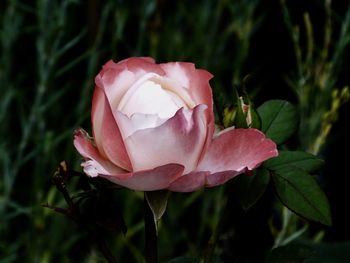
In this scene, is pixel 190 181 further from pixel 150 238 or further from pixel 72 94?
pixel 72 94

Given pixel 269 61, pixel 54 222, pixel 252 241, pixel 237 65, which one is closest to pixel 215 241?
pixel 252 241

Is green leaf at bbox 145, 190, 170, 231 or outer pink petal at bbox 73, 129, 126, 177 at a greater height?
outer pink petal at bbox 73, 129, 126, 177

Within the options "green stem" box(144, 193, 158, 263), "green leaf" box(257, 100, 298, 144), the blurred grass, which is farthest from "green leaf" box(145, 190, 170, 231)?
the blurred grass

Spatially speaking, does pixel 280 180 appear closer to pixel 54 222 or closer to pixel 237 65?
pixel 237 65

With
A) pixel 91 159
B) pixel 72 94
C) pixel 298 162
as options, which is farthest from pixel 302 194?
pixel 72 94

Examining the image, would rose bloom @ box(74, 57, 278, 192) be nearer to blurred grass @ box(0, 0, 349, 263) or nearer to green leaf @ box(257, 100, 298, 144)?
green leaf @ box(257, 100, 298, 144)

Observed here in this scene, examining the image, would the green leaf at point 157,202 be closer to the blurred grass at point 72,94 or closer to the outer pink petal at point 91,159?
the outer pink petal at point 91,159

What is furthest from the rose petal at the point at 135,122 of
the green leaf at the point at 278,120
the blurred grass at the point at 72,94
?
the blurred grass at the point at 72,94
